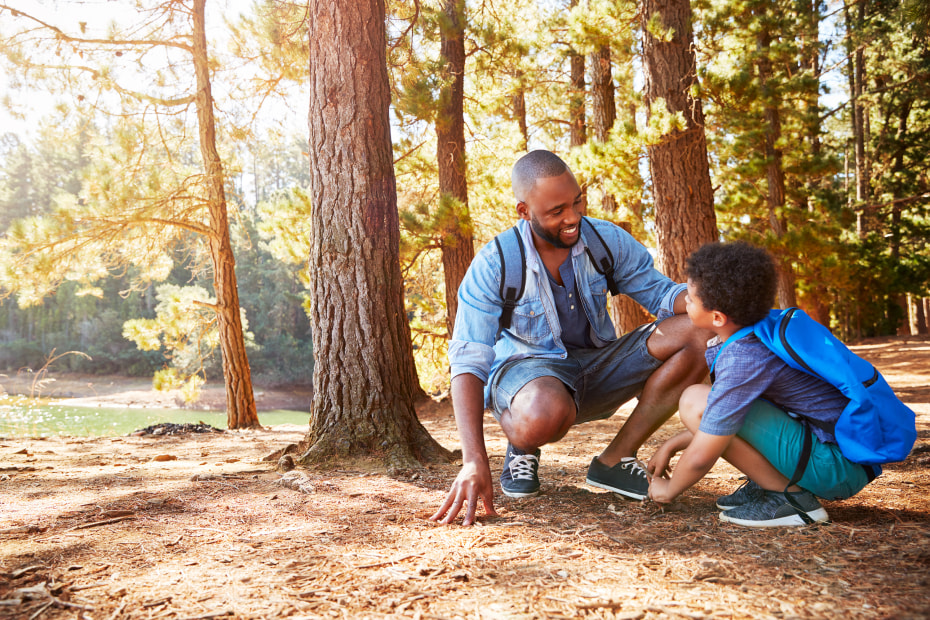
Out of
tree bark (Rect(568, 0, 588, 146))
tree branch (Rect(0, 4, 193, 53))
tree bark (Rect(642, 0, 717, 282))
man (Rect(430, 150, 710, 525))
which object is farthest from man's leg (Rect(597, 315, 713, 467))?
tree bark (Rect(568, 0, 588, 146))

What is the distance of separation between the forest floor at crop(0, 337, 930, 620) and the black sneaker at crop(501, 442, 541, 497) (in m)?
0.05

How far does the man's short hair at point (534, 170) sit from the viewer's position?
229 cm

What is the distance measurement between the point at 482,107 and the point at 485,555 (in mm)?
8208

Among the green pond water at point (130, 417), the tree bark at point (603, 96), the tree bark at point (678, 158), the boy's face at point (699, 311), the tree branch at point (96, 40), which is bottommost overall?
the green pond water at point (130, 417)

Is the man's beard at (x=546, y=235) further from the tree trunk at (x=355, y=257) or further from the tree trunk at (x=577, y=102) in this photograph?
the tree trunk at (x=577, y=102)

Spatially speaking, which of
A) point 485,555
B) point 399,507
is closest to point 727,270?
point 485,555

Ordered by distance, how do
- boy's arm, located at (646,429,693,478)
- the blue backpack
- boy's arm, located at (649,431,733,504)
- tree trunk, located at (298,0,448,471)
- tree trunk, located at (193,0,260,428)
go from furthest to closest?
tree trunk, located at (193,0,260,428) → tree trunk, located at (298,0,448,471) → boy's arm, located at (646,429,693,478) → boy's arm, located at (649,431,733,504) → the blue backpack

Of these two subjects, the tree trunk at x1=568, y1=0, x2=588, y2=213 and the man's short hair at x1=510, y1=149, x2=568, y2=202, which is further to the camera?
the tree trunk at x1=568, y1=0, x2=588, y2=213

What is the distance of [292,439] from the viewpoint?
18.1 feet

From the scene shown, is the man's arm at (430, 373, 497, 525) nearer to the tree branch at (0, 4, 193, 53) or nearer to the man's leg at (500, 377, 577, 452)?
the man's leg at (500, 377, 577, 452)

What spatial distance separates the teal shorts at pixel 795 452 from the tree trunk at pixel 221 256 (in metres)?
7.22

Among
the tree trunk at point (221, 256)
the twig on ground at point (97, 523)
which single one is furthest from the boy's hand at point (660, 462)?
the tree trunk at point (221, 256)

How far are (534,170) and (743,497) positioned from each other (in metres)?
1.34

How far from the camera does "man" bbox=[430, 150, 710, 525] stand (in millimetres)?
2207
